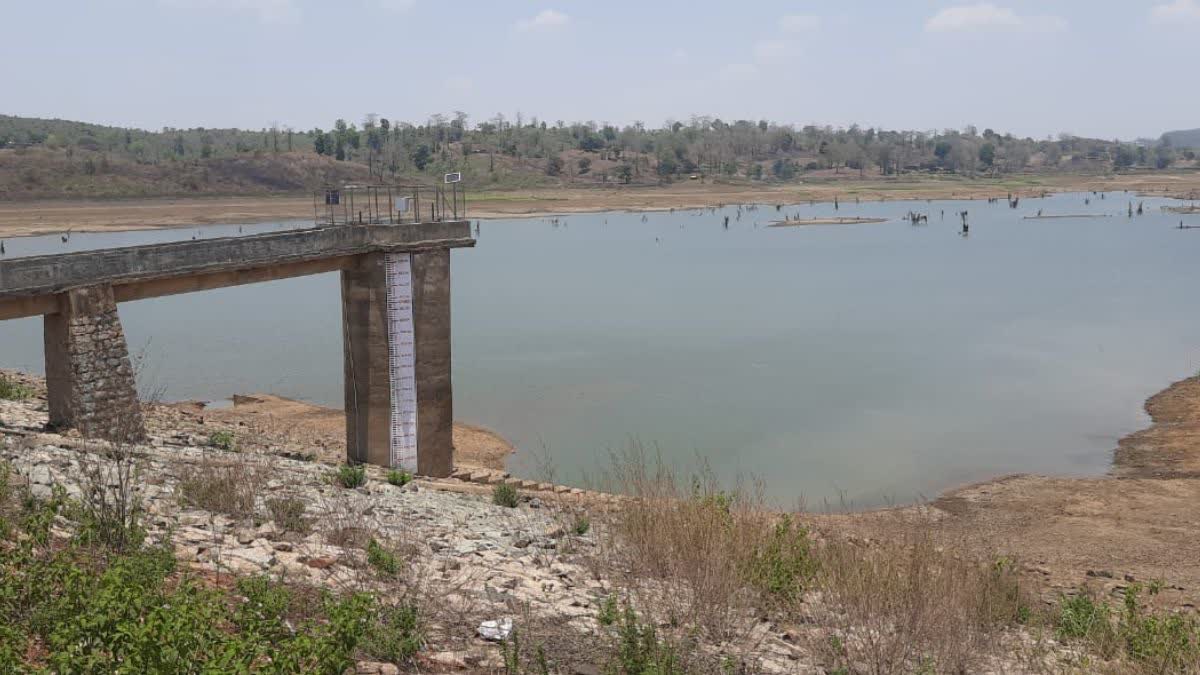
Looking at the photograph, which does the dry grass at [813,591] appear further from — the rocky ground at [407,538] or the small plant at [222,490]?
the small plant at [222,490]

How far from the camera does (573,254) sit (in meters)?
77.0

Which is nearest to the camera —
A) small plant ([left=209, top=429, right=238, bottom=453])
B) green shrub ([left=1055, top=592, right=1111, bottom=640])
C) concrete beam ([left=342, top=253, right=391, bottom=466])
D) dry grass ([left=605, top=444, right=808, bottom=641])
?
dry grass ([left=605, top=444, right=808, bottom=641])

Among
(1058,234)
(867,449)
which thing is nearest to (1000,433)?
(867,449)

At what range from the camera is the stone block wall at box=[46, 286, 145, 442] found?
14.9 metres

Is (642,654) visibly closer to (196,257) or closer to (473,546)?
(473,546)

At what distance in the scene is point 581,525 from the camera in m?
11.4

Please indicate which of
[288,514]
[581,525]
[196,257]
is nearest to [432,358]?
[196,257]

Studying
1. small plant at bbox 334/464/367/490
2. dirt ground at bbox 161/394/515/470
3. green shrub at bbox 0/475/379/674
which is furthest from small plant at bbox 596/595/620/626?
dirt ground at bbox 161/394/515/470

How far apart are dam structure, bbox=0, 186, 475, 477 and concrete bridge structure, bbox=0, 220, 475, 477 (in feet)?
0.06

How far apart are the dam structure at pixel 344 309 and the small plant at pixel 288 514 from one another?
5149 millimetres

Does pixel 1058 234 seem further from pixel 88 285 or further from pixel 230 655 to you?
pixel 230 655

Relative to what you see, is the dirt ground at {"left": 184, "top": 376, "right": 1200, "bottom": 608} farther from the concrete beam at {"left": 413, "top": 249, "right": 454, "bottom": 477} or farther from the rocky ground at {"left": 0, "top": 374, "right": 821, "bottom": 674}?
the rocky ground at {"left": 0, "top": 374, "right": 821, "bottom": 674}

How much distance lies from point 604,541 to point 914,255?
69677mm

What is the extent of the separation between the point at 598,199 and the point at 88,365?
111090 millimetres
